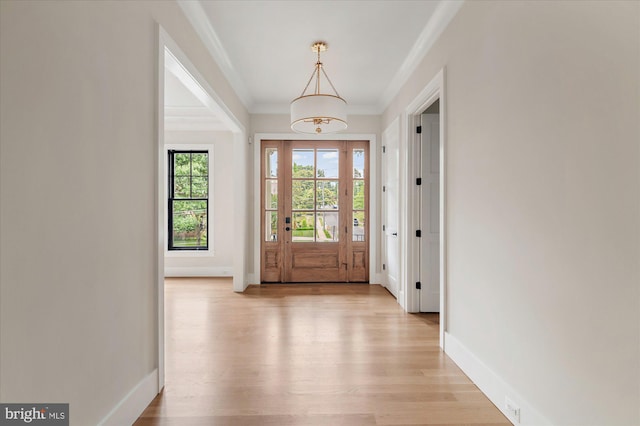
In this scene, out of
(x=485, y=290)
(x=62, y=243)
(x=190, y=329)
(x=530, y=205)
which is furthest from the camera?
(x=190, y=329)

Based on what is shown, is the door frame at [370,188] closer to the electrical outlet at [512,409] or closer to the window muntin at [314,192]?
the window muntin at [314,192]

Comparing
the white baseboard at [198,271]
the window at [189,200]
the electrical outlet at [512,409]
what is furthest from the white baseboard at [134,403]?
the window at [189,200]

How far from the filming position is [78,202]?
151 cm

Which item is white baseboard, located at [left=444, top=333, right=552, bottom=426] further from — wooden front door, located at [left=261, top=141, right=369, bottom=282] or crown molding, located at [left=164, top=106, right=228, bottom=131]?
crown molding, located at [left=164, top=106, right=228, bottom=131]

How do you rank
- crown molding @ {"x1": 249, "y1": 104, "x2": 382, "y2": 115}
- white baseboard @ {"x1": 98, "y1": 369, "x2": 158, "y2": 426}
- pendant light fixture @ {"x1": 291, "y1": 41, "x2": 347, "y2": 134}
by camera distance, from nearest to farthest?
white baseboard @ {"x1": 98, "y1": 369, "x2": 158, "y2": 426} → pendant light fixture @ {"x1": 291, "y1": 41, "x2": 347, "y2": 134} → crown molding @ {"x1": 249, "y1": 104, "x2": 382, "y2": 115}

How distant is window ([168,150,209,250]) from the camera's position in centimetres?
648

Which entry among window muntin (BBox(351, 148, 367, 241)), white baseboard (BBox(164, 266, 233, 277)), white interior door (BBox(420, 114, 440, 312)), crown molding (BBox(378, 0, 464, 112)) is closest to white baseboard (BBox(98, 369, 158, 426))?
white interior door (BBox(420, 114, 440, 312))

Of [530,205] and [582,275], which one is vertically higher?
[530,205]

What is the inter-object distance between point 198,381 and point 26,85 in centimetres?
203

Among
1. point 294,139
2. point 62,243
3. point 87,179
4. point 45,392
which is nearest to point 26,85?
point 87,179

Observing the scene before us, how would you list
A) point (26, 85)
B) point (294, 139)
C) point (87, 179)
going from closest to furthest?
point (26, 85) < point (87, 179) < point (294, 139)

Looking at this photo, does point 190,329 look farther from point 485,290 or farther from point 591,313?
point 591,313

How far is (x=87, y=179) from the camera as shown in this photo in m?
1.58

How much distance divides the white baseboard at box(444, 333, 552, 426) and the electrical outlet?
10 millimetres
